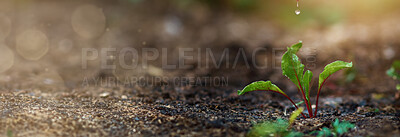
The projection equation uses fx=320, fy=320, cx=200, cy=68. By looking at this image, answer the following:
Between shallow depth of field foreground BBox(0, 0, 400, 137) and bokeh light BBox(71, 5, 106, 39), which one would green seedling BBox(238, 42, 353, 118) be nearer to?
shallow depth of field foreground BBox(0, 0, 400, 137)

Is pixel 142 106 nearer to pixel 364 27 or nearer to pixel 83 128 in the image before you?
pixel 83 128

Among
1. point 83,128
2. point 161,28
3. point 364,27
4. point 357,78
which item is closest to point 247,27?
point 161,28

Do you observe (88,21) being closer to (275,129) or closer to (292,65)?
(292,65)

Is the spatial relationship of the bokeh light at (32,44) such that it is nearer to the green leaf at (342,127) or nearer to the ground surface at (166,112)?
the ground surface at (166,112)

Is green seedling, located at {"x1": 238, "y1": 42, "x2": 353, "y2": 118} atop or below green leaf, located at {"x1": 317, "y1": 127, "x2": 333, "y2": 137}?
atop

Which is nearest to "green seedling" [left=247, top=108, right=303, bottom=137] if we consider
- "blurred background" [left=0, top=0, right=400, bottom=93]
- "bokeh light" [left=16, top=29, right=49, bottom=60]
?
"blurred background" [left=0, top=0, right=400, bottom=93]

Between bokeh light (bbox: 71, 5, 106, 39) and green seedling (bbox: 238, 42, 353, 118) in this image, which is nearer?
green seedling (bbox: 238, 42, 353, 118)

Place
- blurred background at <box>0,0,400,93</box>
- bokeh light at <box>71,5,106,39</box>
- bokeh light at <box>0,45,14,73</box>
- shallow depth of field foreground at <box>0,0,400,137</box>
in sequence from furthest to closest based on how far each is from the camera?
bokeh light at <box>71,5,106,39</box> → bokeh light at <box>0,45,14,73</box> → blurred background at <box>0,0,400,93</box> → shallow depth of field foreground at <box>0,0,400,137</box>
